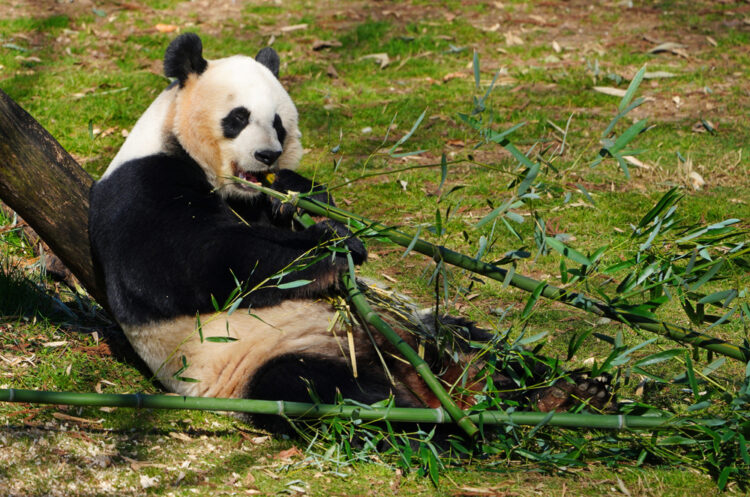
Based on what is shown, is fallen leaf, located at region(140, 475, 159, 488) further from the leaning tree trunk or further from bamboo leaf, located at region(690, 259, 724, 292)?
bamboo leaf, located at region(690, 259, 724, 292)

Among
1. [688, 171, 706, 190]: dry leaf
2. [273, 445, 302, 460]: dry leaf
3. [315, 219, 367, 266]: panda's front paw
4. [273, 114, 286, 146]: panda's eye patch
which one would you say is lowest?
[688, 171, 706, 190]: dry leaf

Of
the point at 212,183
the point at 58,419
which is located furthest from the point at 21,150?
the point at 58,419

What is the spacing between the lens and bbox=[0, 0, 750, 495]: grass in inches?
114

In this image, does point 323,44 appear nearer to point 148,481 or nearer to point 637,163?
point 637,163

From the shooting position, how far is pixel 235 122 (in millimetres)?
3809

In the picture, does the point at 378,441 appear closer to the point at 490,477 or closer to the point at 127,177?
the point at 490,477

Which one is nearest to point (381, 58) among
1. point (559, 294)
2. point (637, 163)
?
point (637, 163)

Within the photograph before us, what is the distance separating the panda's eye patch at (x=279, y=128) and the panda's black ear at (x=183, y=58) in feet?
1.48

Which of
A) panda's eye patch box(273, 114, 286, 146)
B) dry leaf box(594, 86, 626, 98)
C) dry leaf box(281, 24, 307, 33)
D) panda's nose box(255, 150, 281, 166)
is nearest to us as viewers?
panda's nose box(255, 150, 281, 166)

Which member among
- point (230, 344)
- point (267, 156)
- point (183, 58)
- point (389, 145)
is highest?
point (183, 58)

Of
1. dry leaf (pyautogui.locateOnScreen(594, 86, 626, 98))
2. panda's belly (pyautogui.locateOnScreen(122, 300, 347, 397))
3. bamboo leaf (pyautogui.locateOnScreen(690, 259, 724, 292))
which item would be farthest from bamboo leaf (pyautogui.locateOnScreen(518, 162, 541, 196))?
dry leaf (pyautogui.locateOnScreen(594, 86, 626, 98))

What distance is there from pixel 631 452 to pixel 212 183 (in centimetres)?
225

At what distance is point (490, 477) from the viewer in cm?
294

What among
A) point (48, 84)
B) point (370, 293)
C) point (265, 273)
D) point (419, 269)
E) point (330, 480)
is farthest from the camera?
point (48, 84)
